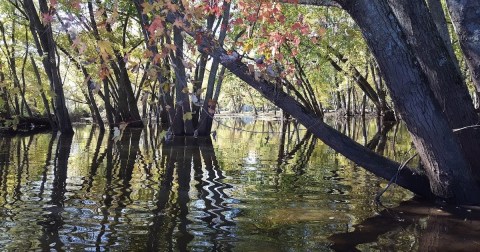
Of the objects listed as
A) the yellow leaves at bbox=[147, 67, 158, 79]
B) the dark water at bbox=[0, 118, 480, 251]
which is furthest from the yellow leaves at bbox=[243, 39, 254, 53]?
the yellow leaves at bbox=[147, 67, 158, 79]

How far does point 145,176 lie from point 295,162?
11.3ft

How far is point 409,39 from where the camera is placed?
494 cm

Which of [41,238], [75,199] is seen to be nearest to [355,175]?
[75,199]

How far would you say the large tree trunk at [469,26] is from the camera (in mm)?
4457

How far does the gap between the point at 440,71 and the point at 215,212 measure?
2.81 m

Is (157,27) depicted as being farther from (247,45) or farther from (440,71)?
(440,71)

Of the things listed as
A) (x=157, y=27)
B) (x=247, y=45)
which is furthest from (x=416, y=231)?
(x=157, y=27)

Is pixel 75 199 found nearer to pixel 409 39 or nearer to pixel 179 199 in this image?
pixel 179 199

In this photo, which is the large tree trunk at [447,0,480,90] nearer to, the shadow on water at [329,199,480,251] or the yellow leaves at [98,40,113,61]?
the shadow on water at [329,199,480,251]

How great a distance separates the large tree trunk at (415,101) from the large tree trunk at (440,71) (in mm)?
264

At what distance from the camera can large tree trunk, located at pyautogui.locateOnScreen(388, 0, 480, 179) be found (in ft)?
16.2

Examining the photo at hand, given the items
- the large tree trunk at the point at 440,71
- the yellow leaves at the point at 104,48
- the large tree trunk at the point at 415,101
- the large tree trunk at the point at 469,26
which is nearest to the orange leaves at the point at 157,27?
the yellow leaves at the point at 104,48

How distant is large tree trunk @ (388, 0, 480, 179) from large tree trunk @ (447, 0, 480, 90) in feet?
1.19

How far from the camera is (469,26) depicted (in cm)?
450
